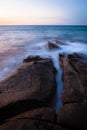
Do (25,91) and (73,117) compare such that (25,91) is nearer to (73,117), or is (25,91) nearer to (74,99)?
(74,99)

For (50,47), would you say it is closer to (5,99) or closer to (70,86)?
(70,86)

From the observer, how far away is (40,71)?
13.5 feet

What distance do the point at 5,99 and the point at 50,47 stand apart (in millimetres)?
7026

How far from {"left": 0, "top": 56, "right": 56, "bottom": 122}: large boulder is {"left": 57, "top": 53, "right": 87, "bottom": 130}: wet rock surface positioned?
412mm

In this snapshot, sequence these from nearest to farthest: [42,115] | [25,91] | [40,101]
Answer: [42,115] < [40,101] < [25,91]

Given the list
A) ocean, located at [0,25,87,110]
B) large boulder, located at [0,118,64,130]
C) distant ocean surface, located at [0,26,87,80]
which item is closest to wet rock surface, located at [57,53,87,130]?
large boulder, located at [0,118,64,130]

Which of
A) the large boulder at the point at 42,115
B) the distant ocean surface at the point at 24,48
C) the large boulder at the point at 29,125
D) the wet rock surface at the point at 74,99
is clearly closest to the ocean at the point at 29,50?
the distant ocean surface at the point at 24,48

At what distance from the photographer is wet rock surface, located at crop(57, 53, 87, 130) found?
224 centimetres

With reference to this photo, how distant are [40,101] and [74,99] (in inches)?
25.7

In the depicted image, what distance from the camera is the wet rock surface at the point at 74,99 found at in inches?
88.1

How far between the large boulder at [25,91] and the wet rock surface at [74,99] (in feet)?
1.35

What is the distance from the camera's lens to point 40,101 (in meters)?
2.90

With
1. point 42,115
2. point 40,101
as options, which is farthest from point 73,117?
point 40,101

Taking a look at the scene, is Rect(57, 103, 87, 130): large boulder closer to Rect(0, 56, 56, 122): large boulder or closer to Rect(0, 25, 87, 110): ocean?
Rect(0, 56, 56, 122): large boulder
